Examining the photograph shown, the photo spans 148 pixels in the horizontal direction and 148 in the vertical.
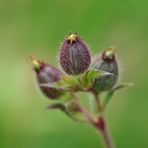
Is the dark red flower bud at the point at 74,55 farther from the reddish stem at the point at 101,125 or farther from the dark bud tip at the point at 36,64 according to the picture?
the reddish stem at the point at 101,125

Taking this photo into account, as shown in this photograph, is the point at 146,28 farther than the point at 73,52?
Yes

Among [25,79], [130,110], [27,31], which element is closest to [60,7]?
[27,31]

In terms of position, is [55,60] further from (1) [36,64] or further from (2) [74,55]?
(2) [74,55]

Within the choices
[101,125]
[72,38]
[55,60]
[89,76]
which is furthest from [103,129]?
[55,60]

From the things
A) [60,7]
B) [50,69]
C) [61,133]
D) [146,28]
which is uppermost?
[60,7]

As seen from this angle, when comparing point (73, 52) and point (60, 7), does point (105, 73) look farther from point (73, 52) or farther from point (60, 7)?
point (60, 7)

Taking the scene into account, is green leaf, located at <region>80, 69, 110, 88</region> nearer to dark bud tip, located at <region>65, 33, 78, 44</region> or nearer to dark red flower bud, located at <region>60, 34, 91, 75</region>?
dark red flower bud, located at <region>60, 34, 91, 75</region>

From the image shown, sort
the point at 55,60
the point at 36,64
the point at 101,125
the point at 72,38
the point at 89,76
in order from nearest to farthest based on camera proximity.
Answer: the point at 72,38
the point at 89,76
the point at 36,64
the point at 101,125
the point at 55,60
